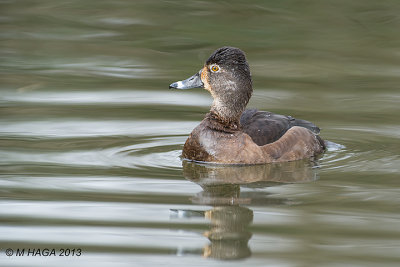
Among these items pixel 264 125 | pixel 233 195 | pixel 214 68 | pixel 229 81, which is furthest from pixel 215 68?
pixel 233 195

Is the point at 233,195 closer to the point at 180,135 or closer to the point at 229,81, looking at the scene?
the point at 229,81

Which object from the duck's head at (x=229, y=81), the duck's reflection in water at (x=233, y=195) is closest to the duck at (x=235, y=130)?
the duck's head at (x=229, y=81)

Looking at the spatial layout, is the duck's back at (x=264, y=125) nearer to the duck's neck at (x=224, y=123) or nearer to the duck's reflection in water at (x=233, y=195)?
the duck's neck at (x=224, y=123)

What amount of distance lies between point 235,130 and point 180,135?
99cm

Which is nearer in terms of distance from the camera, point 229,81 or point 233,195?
point 233,195

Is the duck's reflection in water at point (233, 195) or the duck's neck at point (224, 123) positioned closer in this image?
the duck's reflection in water at point (233, 195)

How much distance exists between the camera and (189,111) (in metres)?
10.3

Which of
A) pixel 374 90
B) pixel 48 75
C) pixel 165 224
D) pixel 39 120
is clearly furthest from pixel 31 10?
pixel 165 224

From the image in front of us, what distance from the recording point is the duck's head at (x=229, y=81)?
27.8 ft

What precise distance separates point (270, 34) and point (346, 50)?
4.05ft

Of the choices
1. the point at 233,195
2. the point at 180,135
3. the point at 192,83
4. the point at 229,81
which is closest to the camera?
the point at 233,195

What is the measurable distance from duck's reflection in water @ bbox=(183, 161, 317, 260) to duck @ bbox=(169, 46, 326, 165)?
0.12 metres

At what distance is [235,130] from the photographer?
8570 mm

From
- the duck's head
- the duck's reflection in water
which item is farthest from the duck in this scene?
the duck's reflection in water
